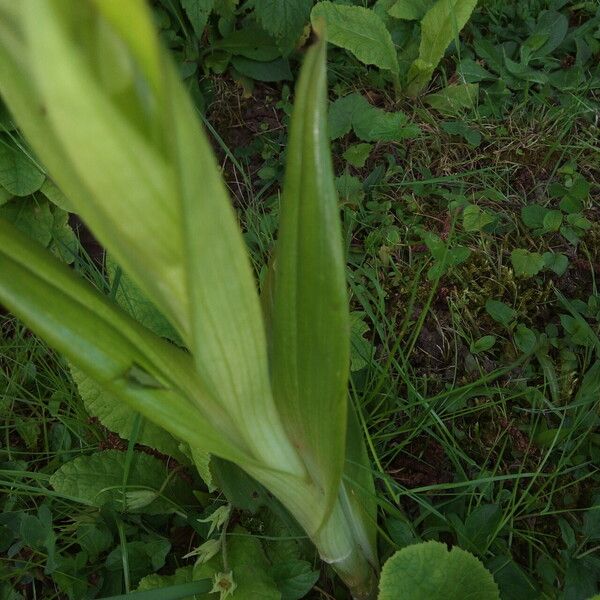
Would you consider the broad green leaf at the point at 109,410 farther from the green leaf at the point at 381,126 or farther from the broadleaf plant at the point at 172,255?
the green leaf at the point at 381,126

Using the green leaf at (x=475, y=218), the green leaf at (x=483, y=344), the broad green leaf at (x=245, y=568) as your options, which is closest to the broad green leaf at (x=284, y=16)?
the green leaf at (x=475, y=218)

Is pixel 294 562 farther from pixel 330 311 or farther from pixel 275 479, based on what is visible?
pixel 330 311

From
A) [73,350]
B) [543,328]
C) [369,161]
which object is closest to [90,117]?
[73,350]

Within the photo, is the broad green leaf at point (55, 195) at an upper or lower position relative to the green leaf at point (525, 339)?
upper

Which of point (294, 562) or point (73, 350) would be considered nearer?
point (73, 350)

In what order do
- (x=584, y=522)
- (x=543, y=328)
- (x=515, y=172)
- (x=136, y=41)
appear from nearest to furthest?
(x=136, y=41) → (x=584, y=522) → (x=543, y=328) → (x=515, y=172)
